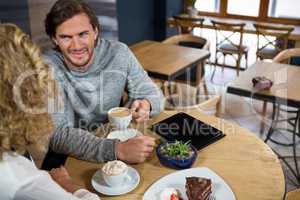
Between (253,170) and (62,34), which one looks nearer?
(253,170)

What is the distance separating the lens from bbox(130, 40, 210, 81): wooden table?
2914 millimetres

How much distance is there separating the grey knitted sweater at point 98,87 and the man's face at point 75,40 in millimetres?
49

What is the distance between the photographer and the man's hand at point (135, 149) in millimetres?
1344

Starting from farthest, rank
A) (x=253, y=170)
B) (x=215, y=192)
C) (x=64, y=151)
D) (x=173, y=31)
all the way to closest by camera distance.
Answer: (x=173, y=31)
(x=64, y=151)
(x=253, y=170)
(x=215, y=192)

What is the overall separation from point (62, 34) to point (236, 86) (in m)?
1.25

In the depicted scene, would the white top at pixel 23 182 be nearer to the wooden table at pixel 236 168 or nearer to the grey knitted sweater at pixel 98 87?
the wooden table at pixel 236 168

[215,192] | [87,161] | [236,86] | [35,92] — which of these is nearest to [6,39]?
[35,92]

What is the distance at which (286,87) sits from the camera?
2350 millimetres

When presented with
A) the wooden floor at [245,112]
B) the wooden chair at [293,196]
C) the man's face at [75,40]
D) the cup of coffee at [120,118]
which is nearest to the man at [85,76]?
the man's face at [75,40]

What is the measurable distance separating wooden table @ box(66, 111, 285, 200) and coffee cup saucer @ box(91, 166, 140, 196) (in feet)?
0.06

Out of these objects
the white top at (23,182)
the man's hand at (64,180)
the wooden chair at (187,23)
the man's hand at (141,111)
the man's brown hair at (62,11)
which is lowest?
the man's hand at (64,180)

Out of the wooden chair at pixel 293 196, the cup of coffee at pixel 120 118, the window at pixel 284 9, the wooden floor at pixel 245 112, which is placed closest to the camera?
the wooden chair at pixel 293 196

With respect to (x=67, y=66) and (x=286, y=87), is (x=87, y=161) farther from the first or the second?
(x=286, y=87)

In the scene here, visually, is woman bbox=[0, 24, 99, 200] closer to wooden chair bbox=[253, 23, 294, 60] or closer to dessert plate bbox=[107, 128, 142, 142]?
dessert plate bbox=[107, 128, 142, 142]
